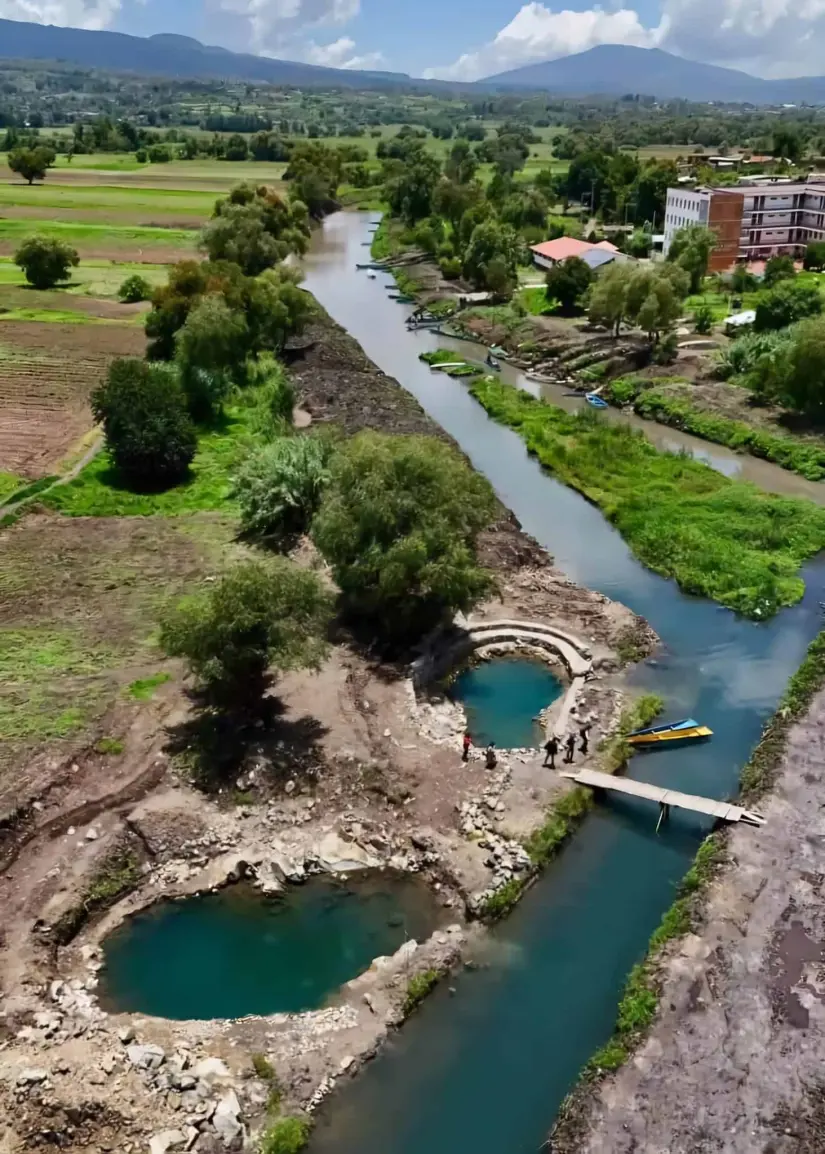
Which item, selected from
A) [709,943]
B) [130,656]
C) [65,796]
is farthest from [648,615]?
[65,796]

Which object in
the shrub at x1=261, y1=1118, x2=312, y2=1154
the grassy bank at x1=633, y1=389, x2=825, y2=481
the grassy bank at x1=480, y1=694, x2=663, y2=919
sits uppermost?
A: the grassy bank at x1=633, y1=389, x2=825, y2=481

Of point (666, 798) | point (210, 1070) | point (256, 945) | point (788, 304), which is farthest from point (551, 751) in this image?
point (788, 304)

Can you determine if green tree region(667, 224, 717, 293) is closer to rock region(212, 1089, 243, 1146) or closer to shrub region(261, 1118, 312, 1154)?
shrub region(261, 1118, 312, 1154)

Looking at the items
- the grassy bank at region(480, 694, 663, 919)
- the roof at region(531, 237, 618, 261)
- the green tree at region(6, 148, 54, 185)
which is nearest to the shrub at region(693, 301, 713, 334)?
the roof at region(531, 237, 618, 261)

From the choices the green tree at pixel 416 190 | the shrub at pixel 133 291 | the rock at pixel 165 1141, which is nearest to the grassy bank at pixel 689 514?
the rock at pixel 165 1141

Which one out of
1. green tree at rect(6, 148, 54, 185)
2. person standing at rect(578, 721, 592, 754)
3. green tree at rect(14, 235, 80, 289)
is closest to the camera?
person standing at rect(578, 721, 592, 754)

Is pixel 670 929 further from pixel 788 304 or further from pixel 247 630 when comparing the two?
pixel 788 304
